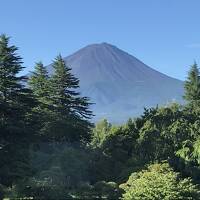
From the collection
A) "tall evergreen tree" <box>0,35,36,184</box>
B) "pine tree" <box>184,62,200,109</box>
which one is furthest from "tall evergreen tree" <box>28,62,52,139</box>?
"pine tree" <box>184,62,200,109</box>

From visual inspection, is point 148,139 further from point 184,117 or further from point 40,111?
point 40,111

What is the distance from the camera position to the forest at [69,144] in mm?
34581

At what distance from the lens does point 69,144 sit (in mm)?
45219

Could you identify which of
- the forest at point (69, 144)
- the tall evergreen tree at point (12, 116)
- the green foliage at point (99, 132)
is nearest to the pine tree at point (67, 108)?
the forest at point (69, 144)

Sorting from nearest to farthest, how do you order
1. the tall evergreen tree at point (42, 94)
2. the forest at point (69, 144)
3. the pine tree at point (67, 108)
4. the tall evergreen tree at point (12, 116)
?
1. the forest at point (69, 144)
2. the tall evergreen tree at point (12, 116)
3. the tall evergreen tree at point (42, 94)
4. the pine tree at point (67, 108)

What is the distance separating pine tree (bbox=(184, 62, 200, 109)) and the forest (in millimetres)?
2992

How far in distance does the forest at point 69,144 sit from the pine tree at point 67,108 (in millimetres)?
85

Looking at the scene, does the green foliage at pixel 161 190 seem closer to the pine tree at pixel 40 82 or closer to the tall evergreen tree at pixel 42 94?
the tall evergreen tree at pixel 42 94

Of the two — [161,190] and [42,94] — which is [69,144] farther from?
[161,190]

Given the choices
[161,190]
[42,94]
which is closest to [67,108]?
[42,94]

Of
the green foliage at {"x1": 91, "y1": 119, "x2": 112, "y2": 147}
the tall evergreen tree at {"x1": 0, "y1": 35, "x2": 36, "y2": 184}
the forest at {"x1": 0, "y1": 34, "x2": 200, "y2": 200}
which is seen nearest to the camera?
the forest at {"x1": 0, "y1": 34, "x2": 200, "y2": 200}

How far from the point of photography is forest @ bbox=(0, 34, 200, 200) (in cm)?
3458

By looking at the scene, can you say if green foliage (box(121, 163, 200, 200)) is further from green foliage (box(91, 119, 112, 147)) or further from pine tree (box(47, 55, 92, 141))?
green foliage (box(91, 119, 112, 147))

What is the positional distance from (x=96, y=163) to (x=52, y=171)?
24.7 ft
